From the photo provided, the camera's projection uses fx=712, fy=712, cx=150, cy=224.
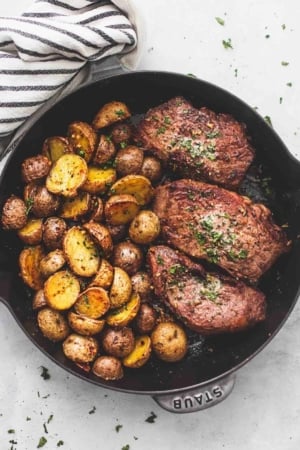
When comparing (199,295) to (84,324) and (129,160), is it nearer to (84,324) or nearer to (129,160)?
(84,324)

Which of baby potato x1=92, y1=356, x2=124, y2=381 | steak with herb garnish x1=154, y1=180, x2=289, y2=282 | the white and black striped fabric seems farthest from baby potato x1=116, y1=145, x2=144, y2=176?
baby potato x1=92, y1=356, x2=124, y2=381

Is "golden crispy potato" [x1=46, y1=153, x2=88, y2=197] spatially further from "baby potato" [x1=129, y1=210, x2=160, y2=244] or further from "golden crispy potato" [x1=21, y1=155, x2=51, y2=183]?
"baby potato" [x1=129, y1=210, x2=160, y2=244]

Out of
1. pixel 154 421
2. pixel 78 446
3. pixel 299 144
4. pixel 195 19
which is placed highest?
pixel 195 19

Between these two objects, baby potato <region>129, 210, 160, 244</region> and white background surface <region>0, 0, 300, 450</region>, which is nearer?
baby potato <region>129, 210, 160, 244</region>

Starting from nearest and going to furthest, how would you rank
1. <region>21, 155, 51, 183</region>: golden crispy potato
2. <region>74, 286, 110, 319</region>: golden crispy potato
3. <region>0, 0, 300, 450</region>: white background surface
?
<region>74, 286, 110, 319</region>: golden crispy potato < <region>21, 155, 51, 183</region>: golden crispy potato < <region>0, 0, 300, 450</region>: white background surface

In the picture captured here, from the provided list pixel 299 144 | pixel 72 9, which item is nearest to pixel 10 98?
pixel 72 9

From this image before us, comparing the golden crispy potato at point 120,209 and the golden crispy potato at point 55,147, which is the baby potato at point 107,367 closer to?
the golden crispy potato at point 120,209

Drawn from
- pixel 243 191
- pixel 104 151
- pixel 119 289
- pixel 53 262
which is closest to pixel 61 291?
pixel 53 262

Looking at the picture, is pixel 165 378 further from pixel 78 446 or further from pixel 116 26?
pixel 116 26
